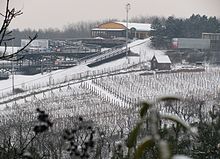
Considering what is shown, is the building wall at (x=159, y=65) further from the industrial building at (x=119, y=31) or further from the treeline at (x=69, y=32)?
the treeline at (x=69, y=32)

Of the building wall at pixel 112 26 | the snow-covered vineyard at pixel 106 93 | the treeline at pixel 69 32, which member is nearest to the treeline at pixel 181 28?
the snow-covered vineyard at pixel 106 93

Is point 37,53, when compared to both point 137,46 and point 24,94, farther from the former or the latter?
point 24,94

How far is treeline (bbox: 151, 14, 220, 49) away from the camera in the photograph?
30.7m

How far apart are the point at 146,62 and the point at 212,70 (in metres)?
4.09

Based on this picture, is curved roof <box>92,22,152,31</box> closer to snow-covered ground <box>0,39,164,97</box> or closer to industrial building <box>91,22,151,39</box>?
industrial building <box>91,22,151,39</box>

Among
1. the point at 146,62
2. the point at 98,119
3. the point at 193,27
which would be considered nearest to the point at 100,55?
the point at 146,62

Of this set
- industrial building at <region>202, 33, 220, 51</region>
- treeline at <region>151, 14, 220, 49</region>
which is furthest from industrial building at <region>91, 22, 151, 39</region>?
industrial building at <region>202, 33, 220, 51</region>

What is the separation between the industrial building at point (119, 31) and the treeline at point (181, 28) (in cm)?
259

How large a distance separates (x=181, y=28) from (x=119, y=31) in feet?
18.4

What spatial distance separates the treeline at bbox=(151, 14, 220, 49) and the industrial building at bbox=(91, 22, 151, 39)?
2.59m

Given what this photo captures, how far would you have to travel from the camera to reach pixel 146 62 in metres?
27.4

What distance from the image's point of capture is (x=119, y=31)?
1400 inches

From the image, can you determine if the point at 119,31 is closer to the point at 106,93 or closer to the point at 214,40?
the point at 214,40

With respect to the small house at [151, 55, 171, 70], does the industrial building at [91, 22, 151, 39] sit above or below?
above
